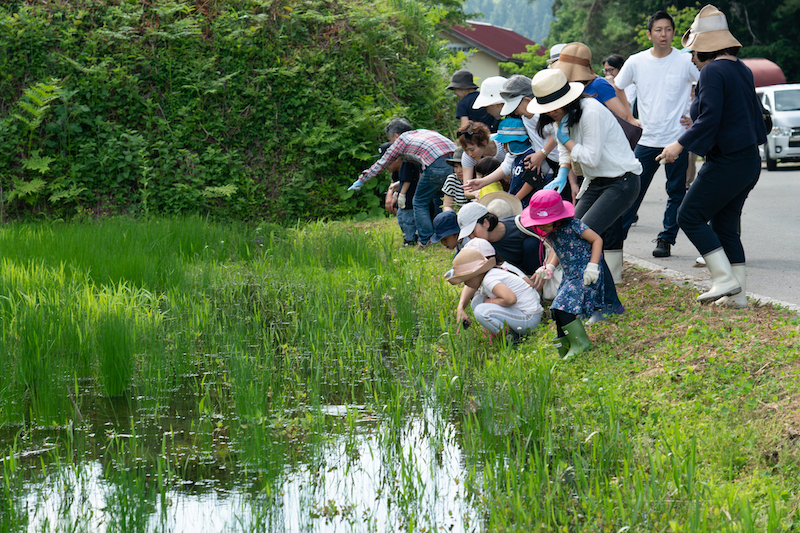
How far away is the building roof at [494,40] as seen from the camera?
145 feet

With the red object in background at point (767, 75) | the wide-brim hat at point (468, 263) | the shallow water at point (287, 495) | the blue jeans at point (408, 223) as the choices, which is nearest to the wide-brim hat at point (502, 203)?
the wide-brim hat at point (468, 263)

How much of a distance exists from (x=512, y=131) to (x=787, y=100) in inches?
539

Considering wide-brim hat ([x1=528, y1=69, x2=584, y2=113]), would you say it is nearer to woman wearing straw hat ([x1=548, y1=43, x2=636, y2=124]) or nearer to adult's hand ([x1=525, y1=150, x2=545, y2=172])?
woman wearing straw hat ([x1=548, y1=43, x2=636, y2=124])

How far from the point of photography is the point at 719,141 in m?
5.20

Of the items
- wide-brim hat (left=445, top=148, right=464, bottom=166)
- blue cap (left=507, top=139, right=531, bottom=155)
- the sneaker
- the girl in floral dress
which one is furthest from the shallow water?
wide-brim hat (left=445, top=148, right=464, bottom=166)

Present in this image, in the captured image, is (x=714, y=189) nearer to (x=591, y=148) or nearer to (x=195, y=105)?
(x=591, y=148)

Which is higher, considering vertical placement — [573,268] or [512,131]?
[512,131]

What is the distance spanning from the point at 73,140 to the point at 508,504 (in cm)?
1035

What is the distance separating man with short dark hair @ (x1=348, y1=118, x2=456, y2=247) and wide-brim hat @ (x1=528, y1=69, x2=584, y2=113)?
140 inches

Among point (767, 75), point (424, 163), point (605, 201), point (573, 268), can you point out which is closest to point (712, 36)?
point (605, 201)

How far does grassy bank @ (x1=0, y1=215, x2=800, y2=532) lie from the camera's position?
3168 mm

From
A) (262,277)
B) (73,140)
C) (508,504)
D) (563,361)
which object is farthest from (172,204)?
(508,504)

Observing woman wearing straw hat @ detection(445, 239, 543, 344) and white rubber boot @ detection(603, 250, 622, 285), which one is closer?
woman wearing straw hat @ detection(445, 239, 543, 344)

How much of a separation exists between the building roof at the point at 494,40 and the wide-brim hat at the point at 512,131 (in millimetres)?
36079
